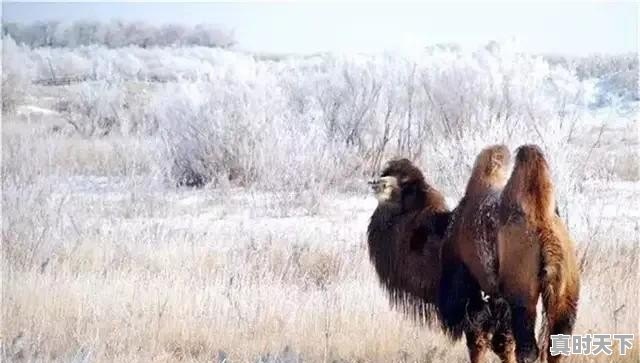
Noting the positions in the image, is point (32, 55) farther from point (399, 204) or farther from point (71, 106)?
point (399, 204)

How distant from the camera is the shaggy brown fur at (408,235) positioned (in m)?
4.70

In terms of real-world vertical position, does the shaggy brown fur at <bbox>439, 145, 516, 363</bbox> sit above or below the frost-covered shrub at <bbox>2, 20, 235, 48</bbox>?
below

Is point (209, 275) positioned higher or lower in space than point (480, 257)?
lower

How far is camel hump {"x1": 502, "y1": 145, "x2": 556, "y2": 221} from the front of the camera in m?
3.94

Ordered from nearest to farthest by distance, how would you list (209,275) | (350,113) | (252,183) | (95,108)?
(209,275) → (252,183) → (350,113) → (95,108)

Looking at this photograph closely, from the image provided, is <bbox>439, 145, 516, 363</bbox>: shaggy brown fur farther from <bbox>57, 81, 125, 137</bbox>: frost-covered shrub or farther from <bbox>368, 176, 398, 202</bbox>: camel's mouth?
<bbox>57, 81, 125, 137</bbox>: frost-covered shrub

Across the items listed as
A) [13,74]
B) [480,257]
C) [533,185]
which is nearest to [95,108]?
[13,74]

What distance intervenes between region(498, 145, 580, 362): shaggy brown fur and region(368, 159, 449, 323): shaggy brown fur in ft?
2.16

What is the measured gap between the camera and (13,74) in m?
11.4

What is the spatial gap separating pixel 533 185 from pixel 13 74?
8.77m

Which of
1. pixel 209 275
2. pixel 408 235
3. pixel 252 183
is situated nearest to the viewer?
pixel 408 235

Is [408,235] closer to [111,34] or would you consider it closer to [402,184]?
[402,184]

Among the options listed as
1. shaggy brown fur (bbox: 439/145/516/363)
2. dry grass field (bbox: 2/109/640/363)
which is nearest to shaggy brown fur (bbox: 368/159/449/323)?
shaggy brown fur (bbox: 439/145/516/363)

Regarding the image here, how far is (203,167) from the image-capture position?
11.0 meters
